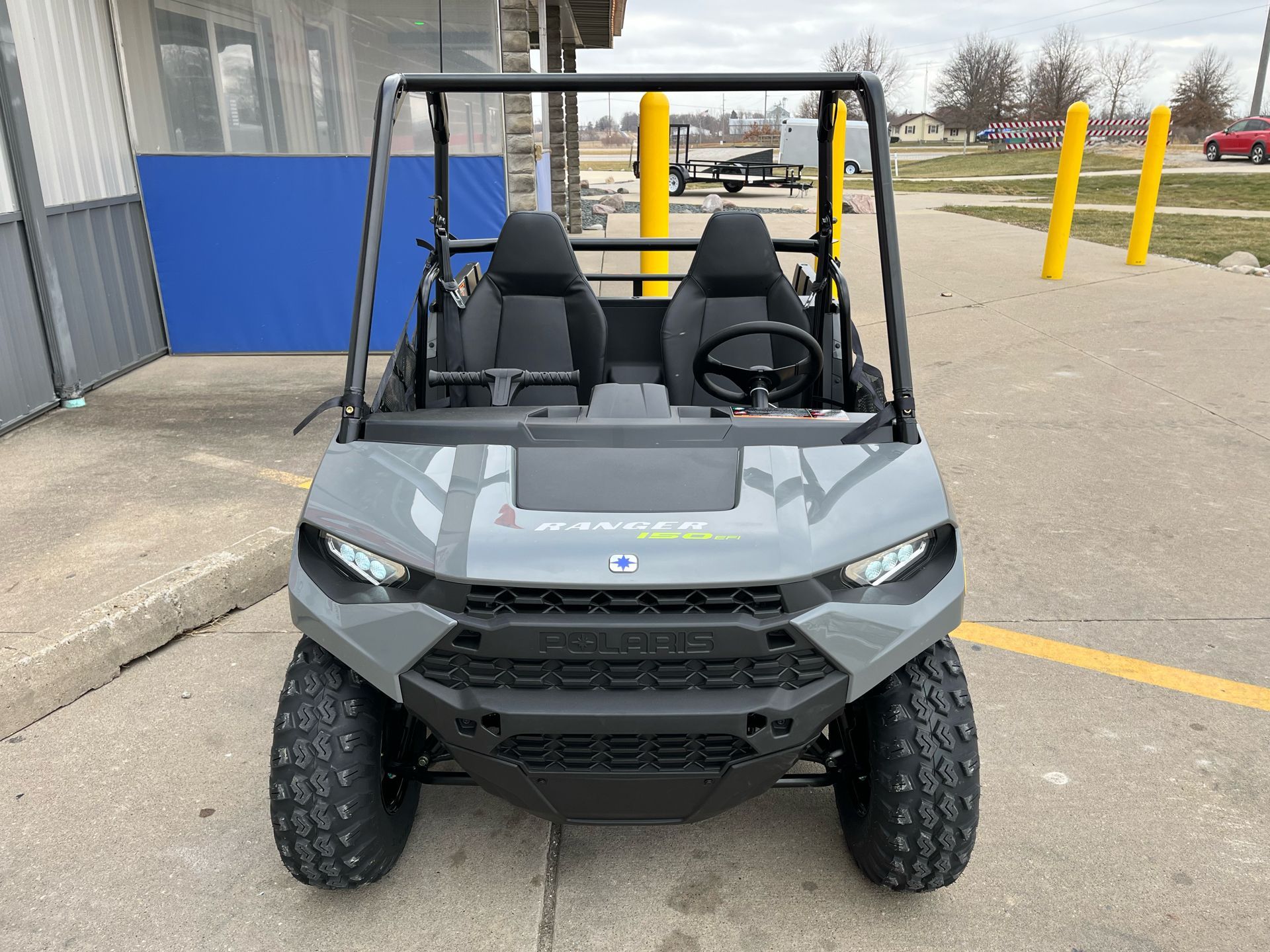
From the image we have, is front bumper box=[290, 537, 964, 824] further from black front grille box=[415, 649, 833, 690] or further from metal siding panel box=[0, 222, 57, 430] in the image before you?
metal siding panel box=[0, 222, 57, 430]

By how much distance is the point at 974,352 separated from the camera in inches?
296

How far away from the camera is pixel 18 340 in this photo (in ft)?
18.2

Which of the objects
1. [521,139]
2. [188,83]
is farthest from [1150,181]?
[188,83]

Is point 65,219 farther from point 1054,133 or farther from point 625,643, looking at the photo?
point 1054,133

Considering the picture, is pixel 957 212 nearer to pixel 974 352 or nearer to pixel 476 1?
pixel 974 352

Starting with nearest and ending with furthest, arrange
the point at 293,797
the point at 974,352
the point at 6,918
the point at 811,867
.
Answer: the point at 293,797 < the point at 6,918 < the point at 811,867 < the point at 974,352

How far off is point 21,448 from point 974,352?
242 inches

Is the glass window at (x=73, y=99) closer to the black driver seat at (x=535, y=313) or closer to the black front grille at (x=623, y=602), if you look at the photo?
the black driver seat at (x=535, y=313)

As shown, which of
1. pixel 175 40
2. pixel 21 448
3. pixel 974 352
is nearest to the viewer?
pixel 21 448

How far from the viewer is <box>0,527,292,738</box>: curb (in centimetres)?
296

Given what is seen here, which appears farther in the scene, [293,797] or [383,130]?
[383,130]

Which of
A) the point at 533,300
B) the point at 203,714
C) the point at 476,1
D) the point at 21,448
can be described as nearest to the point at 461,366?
the point at 533,300

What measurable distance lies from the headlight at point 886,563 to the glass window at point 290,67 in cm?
563

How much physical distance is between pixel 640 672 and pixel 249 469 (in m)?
3.47
